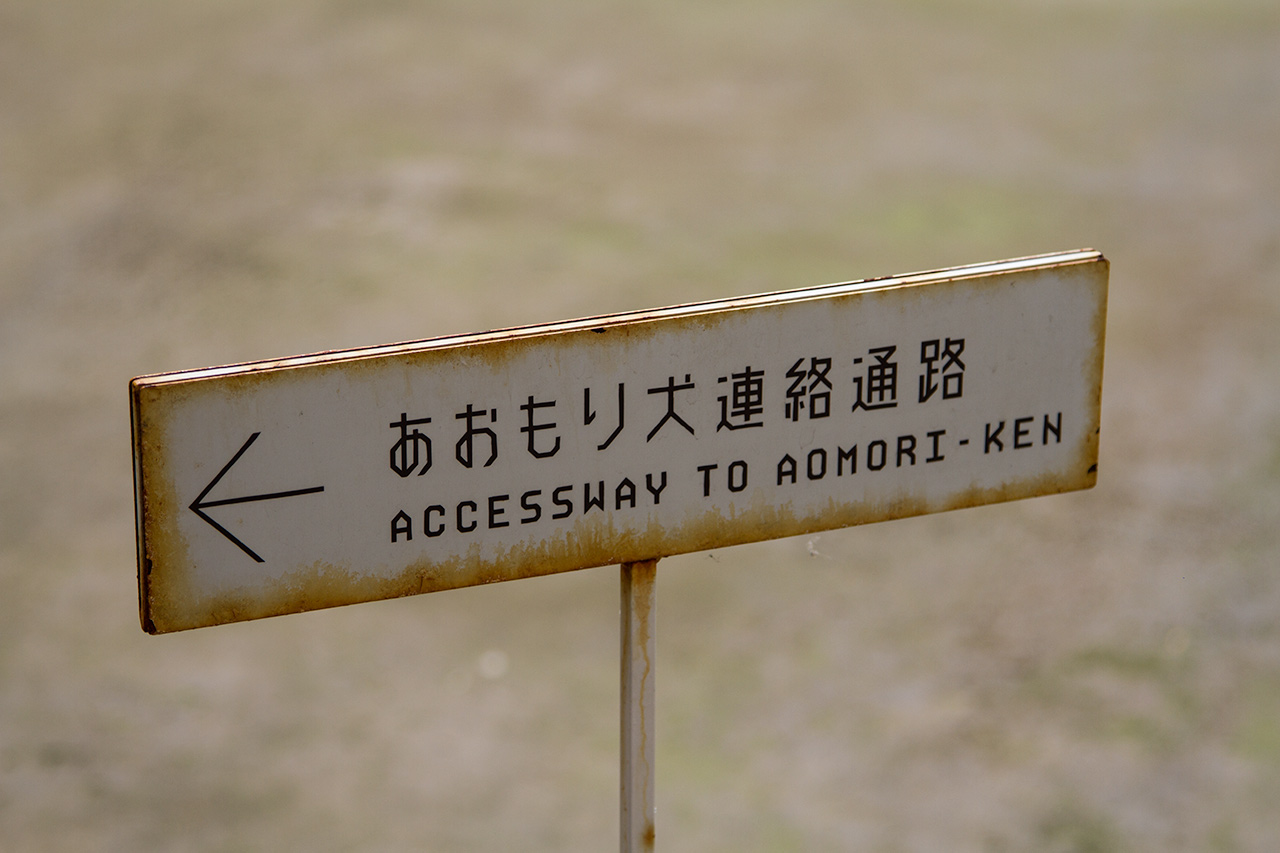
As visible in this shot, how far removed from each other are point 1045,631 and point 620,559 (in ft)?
7.24

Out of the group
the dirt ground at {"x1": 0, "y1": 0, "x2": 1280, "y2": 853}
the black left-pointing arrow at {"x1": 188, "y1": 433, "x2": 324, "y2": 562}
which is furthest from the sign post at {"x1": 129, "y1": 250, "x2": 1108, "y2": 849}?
the dirt ground at {"x1": 0, "y1": 0, "x2": 1280, "y2": 853}

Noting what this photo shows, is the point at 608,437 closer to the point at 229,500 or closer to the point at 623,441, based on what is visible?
the point at 623,441

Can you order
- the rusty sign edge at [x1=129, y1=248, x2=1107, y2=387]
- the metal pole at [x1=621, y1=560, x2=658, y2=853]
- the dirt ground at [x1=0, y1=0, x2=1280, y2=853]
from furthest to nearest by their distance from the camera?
the dirt ground at [x1=0, y1=0, x2=1280, y2=853] < the metal pole at [x1=621, y1=560, x2=658, y2=853] < the rusty sign edge at [x1=129, y1=248, x2=1107, y2=387]

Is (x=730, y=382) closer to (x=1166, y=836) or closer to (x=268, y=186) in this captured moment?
(x=1166, y=836)

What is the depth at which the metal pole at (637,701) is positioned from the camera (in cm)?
186

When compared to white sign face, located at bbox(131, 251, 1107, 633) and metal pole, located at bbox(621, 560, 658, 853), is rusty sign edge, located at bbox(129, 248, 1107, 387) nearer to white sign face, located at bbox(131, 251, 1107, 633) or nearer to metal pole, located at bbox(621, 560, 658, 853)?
white sign face, located at bbox(131, 251, 1107, 633)

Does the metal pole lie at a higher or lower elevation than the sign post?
lower

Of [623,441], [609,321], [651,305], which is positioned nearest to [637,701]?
[623,441]

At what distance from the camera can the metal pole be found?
1859 millimetres

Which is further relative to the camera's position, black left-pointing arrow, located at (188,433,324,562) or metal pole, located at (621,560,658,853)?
metal pole, located at (621,560,658,853)

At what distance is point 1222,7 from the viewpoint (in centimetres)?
696

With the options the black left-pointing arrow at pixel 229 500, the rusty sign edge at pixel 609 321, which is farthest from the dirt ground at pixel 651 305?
the black left-pointing arrow at pixel 229 500

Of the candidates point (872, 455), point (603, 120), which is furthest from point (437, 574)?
point (603, 120)

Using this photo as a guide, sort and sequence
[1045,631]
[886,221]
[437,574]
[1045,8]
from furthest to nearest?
[1045,8] → [886,221] → [1045,631] → [437,574]
